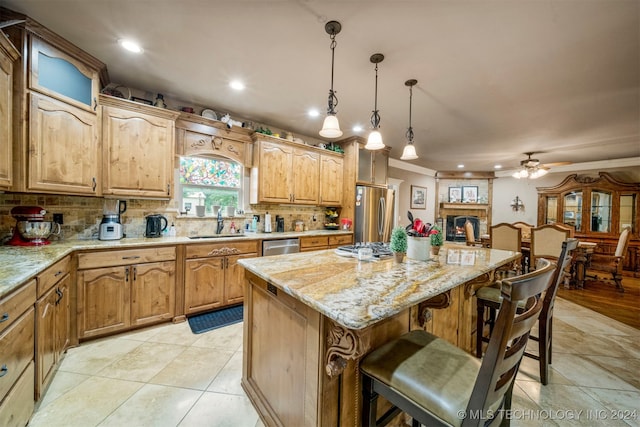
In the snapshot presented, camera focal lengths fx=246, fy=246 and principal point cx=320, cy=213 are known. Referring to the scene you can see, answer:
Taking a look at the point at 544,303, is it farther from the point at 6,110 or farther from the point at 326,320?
the point at 6,110

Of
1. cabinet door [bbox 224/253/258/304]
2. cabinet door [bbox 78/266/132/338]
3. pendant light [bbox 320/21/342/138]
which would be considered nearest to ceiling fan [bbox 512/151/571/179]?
pendant light [bbox 320/21/342/138]

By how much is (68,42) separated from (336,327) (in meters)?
2.98

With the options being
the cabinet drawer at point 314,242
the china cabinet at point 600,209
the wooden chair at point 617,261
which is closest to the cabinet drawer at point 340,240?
the cabinet drawer at point 314,242

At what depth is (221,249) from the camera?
287cm

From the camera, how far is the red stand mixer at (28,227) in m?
2.00

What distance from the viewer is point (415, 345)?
3.73ft

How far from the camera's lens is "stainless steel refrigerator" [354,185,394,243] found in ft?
13.9

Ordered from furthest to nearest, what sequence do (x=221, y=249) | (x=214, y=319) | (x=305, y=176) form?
(x=305, y=176), (x=221, y=249), (x=214, y=319)

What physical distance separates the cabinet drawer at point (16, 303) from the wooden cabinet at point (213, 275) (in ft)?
4.22

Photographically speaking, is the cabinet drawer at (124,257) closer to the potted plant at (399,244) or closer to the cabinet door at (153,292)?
the cabinet door at (153,292)

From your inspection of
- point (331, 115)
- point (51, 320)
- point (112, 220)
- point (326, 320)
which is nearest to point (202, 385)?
point (51, 320)

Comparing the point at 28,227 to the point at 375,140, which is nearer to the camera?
the point at 28,227

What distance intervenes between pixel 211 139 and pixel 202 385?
2713 mm

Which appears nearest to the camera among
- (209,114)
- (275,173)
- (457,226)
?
(209,114)
